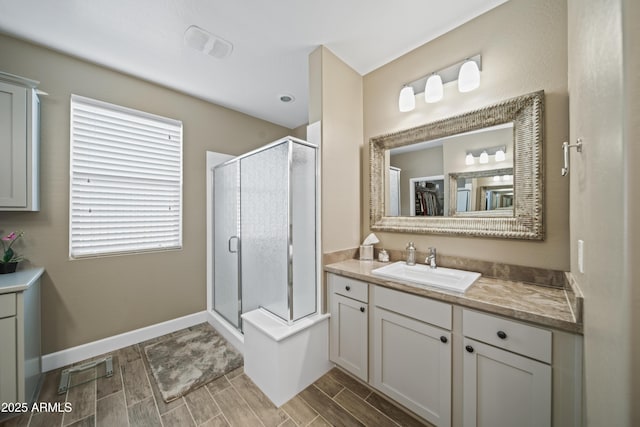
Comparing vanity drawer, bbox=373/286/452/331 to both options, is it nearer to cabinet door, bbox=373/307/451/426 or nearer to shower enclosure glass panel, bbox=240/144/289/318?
cabinet door, bbox=373/307/451/426

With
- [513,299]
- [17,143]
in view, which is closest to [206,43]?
[17,143]

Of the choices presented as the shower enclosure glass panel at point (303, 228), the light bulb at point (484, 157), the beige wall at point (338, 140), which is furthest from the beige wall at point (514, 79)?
the shower enclosure glass panel at point (303, 228)

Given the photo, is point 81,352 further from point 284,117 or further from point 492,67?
point 492,67

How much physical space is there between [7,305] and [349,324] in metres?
2.11

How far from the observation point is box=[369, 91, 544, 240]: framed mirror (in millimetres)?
1346

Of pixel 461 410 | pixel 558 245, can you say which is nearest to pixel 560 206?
pixel 558 245

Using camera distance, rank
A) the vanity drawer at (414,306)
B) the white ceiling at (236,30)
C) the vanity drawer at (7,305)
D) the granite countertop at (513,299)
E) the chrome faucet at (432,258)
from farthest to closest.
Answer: the chrome faucet at (432,258) < the white ceiling at (236,30) < the vanity drawer at (7,305) < the vanity drawer at (414,306) < the granite countertop at (513,299)

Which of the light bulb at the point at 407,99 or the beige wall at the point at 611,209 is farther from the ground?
the light bulb at the point at 407,99

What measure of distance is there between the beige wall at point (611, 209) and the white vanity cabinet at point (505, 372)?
0.53 feet

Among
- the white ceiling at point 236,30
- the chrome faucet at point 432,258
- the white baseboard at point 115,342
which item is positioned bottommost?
the white baseboard at point 115,342

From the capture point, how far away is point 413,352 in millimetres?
1339

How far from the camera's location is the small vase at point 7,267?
1.59 metres

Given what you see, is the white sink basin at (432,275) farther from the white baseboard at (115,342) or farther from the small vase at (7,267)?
the small vase at (7,267)

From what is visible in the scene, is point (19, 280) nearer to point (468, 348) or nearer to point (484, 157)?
point (468, 348)
